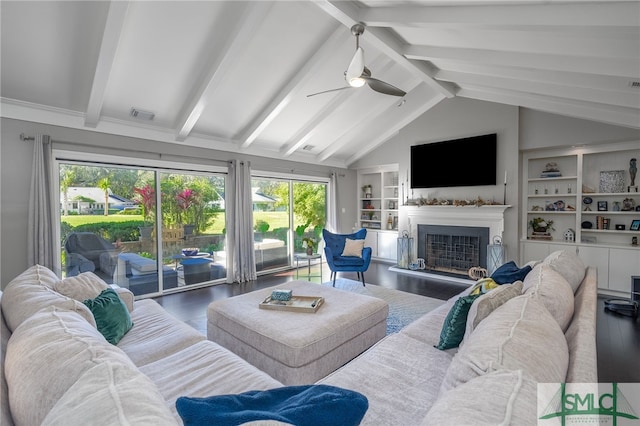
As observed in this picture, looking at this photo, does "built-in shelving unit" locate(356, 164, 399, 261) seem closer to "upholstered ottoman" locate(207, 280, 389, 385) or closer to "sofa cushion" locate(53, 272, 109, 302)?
"upholstered ottoman" locate(207, 280, 389, 385)

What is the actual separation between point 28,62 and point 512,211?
6.89m

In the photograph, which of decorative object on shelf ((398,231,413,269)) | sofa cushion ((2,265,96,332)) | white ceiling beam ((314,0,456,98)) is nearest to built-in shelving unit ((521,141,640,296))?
decorative object on shelf ((398,231,413,269))

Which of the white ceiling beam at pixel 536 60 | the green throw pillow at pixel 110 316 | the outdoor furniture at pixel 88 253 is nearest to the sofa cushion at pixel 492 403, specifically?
the green throw pillow at pixel 110 316

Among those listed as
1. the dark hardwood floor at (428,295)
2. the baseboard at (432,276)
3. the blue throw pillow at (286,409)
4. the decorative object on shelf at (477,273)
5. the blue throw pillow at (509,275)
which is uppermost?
the blue throw pillow at (509,275)

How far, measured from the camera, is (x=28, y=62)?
3014 millimetres

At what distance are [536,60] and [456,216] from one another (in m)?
3.22

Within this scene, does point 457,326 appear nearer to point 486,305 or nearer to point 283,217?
point 486,305

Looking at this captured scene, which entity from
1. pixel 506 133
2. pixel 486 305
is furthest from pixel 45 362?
pixel 506 133

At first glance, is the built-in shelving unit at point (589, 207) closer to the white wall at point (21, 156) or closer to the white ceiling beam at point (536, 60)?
the white ceiling beam at point (536, 60)

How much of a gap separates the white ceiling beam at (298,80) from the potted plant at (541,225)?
15.0 ft

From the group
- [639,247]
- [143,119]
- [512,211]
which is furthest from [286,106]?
[639,247]

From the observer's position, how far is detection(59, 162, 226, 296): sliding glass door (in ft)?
13.0

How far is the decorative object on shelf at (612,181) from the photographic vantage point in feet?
14.9

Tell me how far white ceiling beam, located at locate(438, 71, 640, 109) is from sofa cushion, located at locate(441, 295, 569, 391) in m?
3.29
